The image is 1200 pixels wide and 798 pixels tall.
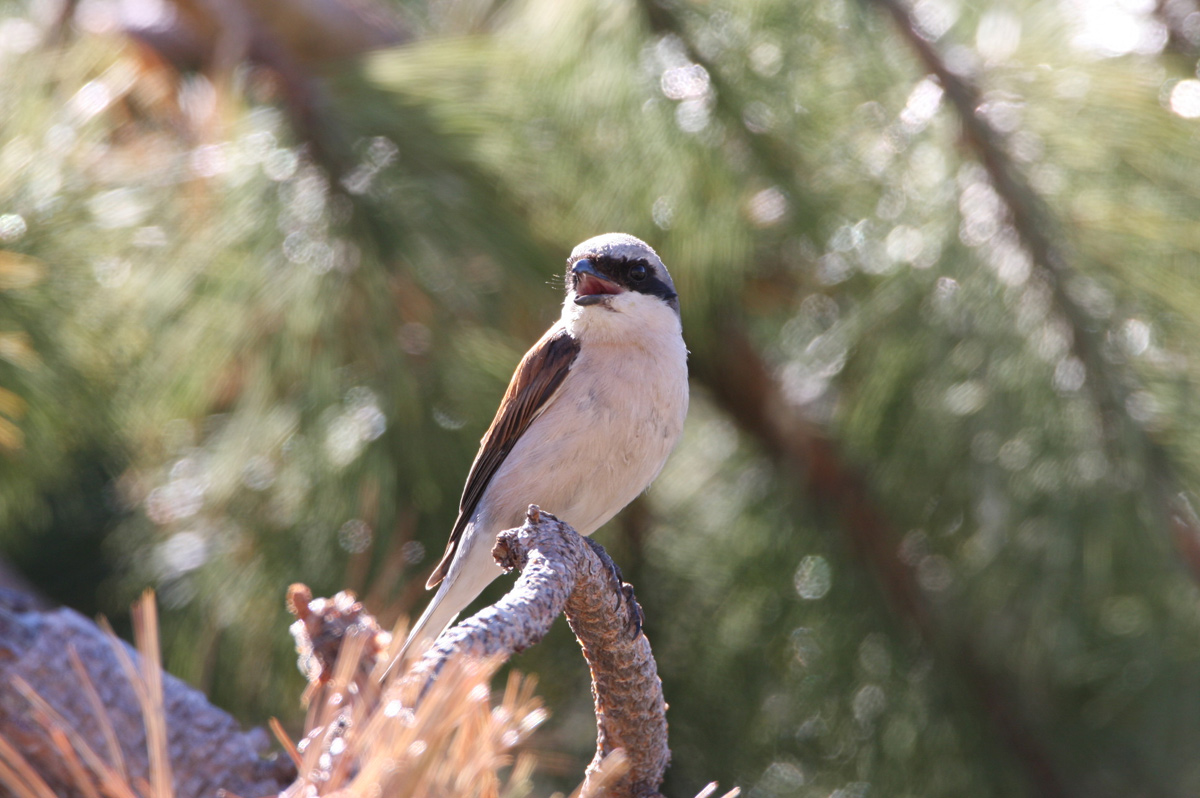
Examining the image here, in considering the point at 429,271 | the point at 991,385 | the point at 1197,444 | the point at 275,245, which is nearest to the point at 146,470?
the point at 275,245

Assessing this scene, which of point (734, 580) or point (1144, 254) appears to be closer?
point (1144, 254)

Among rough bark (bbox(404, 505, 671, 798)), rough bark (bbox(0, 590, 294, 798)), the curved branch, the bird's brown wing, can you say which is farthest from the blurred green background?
rough bark (bbox(404, 505, 671, 798))

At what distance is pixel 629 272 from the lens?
2.15 m

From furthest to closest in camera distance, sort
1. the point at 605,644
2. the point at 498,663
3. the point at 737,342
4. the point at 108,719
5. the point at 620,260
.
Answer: the point at 737,342 → the point at 620,260 → the point at 108,719 → the point at 605,644 → the point at 498,663

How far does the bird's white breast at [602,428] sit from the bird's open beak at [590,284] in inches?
1.2

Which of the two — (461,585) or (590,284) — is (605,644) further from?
(590,284)

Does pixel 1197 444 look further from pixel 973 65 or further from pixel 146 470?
pixel 146 470

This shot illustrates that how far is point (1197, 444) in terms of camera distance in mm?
2123

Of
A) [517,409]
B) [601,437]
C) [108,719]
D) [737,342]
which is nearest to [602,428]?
[601,437]

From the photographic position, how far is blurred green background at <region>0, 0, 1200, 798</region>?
2.28 metres

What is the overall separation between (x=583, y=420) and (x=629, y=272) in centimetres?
34

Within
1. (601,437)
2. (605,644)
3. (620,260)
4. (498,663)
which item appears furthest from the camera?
(620,260)

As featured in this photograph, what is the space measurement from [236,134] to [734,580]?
1719 mm

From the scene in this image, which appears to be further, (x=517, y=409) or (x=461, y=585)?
(x=517, y=409)
